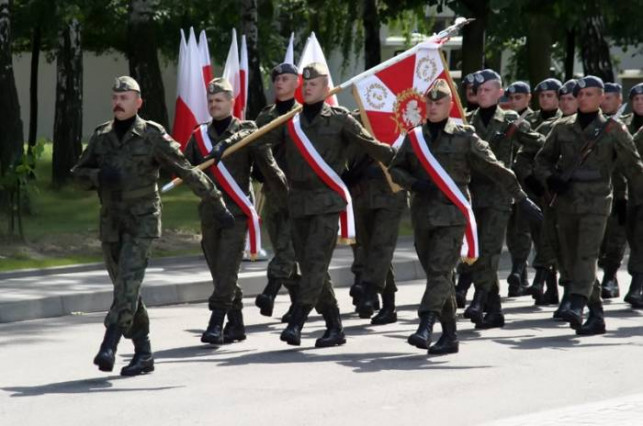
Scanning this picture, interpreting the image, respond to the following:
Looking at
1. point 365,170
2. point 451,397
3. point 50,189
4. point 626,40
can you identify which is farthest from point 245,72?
point 626,40

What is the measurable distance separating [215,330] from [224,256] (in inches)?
20.7

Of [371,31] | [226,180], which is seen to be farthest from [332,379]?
[371,31]

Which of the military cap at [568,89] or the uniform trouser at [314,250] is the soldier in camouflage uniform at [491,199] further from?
the uniform trouser at [314,250]

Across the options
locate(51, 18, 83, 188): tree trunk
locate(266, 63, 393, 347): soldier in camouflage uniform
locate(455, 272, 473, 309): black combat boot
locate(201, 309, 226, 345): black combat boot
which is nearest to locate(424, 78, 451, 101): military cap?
locate(266, 63, 393, 347): soldier in camouflage uniform

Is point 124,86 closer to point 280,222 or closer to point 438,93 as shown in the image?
point 438,93

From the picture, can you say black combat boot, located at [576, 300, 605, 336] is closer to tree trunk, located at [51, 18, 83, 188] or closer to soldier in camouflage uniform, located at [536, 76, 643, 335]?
soldier in camouflage uniform, located at [536, 76, 643, 335]

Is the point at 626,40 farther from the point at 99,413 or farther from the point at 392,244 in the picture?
the point at 99,413

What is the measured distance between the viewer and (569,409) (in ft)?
28.3

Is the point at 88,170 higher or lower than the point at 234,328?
higher

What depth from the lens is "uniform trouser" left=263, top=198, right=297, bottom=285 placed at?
508 inches

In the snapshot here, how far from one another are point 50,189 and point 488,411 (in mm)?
17840

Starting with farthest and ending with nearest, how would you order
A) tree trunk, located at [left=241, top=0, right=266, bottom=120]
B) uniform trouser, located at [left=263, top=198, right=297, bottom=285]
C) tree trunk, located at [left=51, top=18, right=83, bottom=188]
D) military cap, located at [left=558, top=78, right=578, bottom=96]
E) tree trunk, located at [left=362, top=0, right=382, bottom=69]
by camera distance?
tree trunk, located at [left=362, top=0, right=382, bottom=69], tree trunk, located at [left=51, top=18, right=83, bottom=188], tree trunk, located at [left=241, top=0, right=266, bottom=120], military cap, located at [left=558, top=78, right=578, bottom=96], uniform trouser, located at [left=263, top=198, right=297, bottom=285]

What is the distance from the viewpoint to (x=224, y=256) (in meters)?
11.8

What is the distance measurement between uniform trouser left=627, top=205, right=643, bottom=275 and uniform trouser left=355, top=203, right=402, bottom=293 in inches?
93.6
